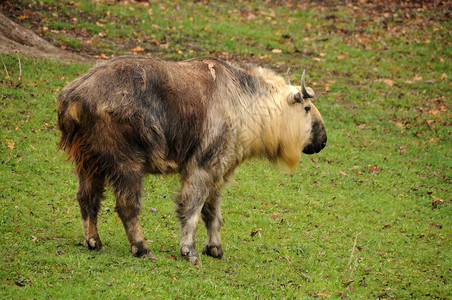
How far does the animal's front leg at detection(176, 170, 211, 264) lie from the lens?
6.11 metres

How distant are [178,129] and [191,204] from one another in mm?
896

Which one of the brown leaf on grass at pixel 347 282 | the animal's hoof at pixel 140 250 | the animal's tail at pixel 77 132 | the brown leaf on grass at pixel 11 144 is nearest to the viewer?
the animal's tail at pixel 77 132

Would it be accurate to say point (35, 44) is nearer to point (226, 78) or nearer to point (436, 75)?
point (226, 78)

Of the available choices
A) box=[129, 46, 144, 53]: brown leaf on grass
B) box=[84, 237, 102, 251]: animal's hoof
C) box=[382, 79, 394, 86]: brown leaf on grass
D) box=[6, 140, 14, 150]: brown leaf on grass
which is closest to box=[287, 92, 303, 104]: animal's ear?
box=[84, 237, 102, 251]: animal's hoof

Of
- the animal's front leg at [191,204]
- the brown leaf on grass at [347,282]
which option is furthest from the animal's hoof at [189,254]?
the brown leaf on grass at [347,282]

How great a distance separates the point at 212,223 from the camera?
21.6 feet

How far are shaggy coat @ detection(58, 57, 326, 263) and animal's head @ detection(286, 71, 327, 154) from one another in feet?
0.05

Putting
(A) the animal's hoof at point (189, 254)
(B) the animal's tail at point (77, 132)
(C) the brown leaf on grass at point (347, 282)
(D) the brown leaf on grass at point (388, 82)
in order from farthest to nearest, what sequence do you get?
(D) the brown leaf on grass at point (388, 82) < (C) the brown leaf on grass at point (347, 282) < (A) the animal's hoof at point (189, 254) < (B) the animal's tail at point (77, 132)

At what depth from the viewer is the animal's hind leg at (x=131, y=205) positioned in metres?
5.66

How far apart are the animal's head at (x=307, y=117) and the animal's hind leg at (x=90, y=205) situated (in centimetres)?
266

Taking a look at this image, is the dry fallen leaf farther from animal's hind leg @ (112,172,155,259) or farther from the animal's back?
animal's hind leg @ (112,172,155,259)

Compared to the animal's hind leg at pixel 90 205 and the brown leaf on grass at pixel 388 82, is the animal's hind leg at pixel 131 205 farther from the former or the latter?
the brown leaf on grass at pixel 388 82

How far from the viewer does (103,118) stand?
5457 millimetres

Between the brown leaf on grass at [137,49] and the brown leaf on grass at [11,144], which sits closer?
the brown leaf on grass at [11,144]
